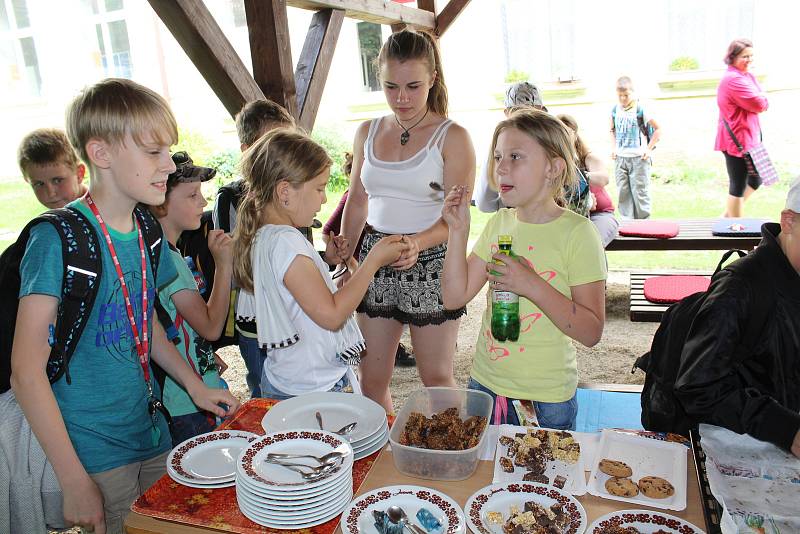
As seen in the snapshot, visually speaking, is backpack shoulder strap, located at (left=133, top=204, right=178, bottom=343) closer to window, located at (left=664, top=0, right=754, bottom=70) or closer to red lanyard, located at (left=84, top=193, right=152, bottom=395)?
red lanyard, located at (left=84, top=193, right=152, bottom=395)

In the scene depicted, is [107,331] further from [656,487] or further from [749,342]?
[749,342]

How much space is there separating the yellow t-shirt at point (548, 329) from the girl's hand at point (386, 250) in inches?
16.3

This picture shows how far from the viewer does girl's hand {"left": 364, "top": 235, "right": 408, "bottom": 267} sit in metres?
2.19

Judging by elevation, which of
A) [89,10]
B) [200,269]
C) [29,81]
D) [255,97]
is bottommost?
[200,269]

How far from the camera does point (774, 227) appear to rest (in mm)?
1826

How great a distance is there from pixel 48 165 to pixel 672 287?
4.33m

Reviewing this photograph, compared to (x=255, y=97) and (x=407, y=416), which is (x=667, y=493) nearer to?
(x=407, y=416)

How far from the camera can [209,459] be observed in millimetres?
1610

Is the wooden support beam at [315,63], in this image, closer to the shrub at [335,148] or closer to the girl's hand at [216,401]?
the girl's hand at [216,401]

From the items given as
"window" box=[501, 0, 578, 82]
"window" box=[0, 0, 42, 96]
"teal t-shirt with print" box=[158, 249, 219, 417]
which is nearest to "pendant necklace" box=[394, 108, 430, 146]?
"teal t-shirt with print" box=[158, 249, 219, 417]

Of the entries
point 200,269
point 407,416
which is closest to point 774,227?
point 407,416

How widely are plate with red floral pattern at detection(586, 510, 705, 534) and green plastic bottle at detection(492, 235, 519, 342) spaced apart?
0.71 meters

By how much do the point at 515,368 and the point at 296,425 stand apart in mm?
705

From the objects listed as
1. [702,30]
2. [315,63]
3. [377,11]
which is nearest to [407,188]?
[315,63]
